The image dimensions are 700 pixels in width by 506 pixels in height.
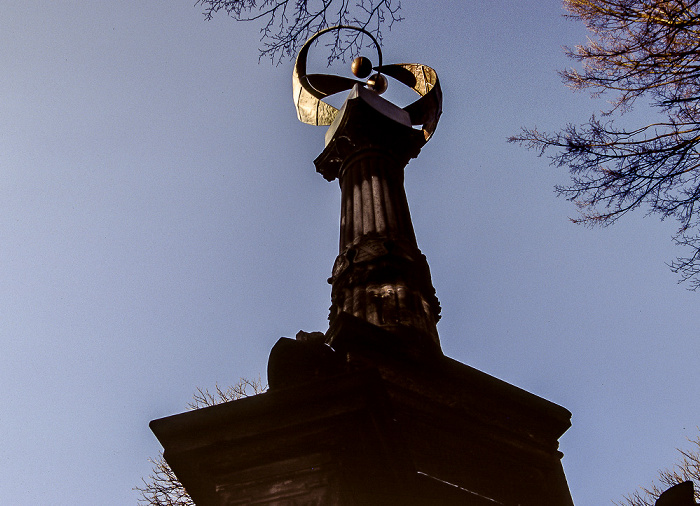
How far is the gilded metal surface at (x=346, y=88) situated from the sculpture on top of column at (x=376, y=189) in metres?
0.01

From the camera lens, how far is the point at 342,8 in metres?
5.05

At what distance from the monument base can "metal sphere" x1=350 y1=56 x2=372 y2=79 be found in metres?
4.58

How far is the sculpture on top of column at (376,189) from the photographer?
4.14 m

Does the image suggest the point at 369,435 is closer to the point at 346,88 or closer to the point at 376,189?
the point at 376,189

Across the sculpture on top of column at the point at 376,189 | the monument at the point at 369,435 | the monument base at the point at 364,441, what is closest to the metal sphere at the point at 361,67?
the sculpture on top of column at the point at 376,189

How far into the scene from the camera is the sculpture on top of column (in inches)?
163

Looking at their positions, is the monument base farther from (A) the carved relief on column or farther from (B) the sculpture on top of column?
(A) the carved relief on column

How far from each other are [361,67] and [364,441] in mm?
5159

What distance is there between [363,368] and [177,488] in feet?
41.3

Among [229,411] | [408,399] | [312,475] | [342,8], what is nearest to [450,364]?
[408,399]

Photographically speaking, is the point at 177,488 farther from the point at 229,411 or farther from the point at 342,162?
the point at 229,411

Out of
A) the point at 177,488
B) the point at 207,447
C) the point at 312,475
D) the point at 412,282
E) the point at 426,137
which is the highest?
the point at 426,137

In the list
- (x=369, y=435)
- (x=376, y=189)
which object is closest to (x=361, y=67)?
(x=376, y=189)

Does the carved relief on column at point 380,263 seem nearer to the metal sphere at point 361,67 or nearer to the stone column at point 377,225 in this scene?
the stone column at point 377,225
